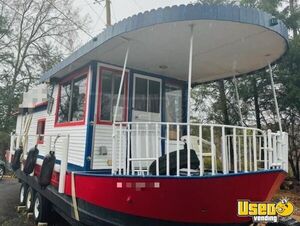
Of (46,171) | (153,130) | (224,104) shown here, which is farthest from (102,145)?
(224,104)

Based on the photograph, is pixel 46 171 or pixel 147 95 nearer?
pixel 46 171

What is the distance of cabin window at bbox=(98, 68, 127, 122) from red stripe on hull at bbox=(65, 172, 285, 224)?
1.86m

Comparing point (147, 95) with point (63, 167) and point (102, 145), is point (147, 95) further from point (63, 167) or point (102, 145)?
point (63, 167)

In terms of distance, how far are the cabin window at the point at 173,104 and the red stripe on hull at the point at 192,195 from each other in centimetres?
285

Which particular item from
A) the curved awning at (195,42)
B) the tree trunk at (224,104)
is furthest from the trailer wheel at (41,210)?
the tree trunk at (224,104)

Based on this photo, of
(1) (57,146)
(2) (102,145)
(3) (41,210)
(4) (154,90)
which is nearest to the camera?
(2) (102,145)

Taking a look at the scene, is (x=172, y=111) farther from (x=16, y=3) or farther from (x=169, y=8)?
(x=16, y=3)

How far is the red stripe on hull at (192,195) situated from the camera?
10.9ft

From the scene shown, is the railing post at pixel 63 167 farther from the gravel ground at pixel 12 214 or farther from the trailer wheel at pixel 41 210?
the gravel ground at pixel 12 214

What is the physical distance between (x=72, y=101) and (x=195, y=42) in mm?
2684

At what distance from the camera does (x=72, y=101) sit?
593cm

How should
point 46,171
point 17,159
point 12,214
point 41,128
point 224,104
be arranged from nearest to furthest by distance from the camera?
point 46,171
point 12,214
point 17,159
point 41,128
point 224,104

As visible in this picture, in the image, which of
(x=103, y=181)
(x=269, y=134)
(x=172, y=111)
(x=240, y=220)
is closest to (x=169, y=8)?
(x=269, y=134)

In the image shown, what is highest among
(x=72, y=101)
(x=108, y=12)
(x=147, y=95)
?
(x=108, y=12)
